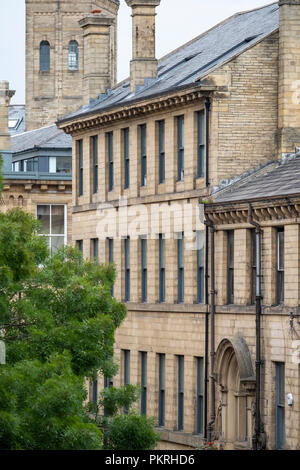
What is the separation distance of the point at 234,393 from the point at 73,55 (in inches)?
3533

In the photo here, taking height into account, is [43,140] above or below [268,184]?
above

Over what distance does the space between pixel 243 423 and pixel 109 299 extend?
37.0 feet

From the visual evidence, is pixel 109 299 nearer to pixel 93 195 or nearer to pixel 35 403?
pixel 35 403

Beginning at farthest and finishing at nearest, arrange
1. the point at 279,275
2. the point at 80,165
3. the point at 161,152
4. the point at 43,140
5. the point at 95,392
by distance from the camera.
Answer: the point at 43,140 < the point at 80,165 < the point at 95,392 < the point at 161,152 < the point at 279,275

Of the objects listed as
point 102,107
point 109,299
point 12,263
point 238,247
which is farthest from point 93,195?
point 12,263

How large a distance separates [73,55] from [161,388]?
83184 mm

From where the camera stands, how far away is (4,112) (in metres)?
90.5

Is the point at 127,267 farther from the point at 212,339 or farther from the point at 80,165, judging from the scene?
the point at 212,339

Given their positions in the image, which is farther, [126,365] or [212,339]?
[126,365]

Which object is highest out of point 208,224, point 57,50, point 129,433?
point 57,50

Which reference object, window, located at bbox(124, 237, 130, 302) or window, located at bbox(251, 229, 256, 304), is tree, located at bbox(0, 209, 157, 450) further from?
window, located at bbox(124, 237, 130, 302)

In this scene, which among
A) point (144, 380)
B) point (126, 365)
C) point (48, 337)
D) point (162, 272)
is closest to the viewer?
point (48, 337)

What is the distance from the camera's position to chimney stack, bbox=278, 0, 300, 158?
62.5m

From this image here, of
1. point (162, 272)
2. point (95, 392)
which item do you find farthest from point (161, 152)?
point (95, 392)
